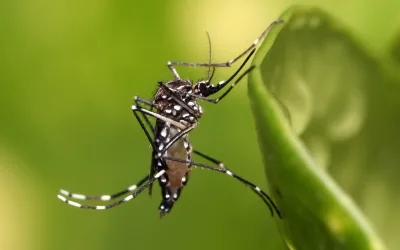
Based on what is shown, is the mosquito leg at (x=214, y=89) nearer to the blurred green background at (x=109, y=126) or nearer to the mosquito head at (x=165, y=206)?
the blurred green background at (x=109, y=126)

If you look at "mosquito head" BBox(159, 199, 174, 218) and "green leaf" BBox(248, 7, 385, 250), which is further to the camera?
"mosquito head" BBox(159, 199, 174, 218)

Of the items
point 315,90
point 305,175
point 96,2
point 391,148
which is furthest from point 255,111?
point 96,2

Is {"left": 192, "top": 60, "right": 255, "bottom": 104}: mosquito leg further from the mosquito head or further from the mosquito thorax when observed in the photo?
the mosquito head

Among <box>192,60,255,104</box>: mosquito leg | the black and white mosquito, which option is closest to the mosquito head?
the black and white mosquito

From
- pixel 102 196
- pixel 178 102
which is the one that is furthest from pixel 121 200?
pixel 178 102

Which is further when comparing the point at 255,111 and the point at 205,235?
the point at 205,235

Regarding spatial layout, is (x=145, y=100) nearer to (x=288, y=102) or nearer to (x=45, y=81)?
(x=45, y=81)

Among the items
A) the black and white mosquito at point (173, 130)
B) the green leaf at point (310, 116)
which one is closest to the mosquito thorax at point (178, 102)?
the black and white mosquito at point (173, 130)

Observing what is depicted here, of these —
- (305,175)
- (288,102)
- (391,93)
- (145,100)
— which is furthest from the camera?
(145,100)
